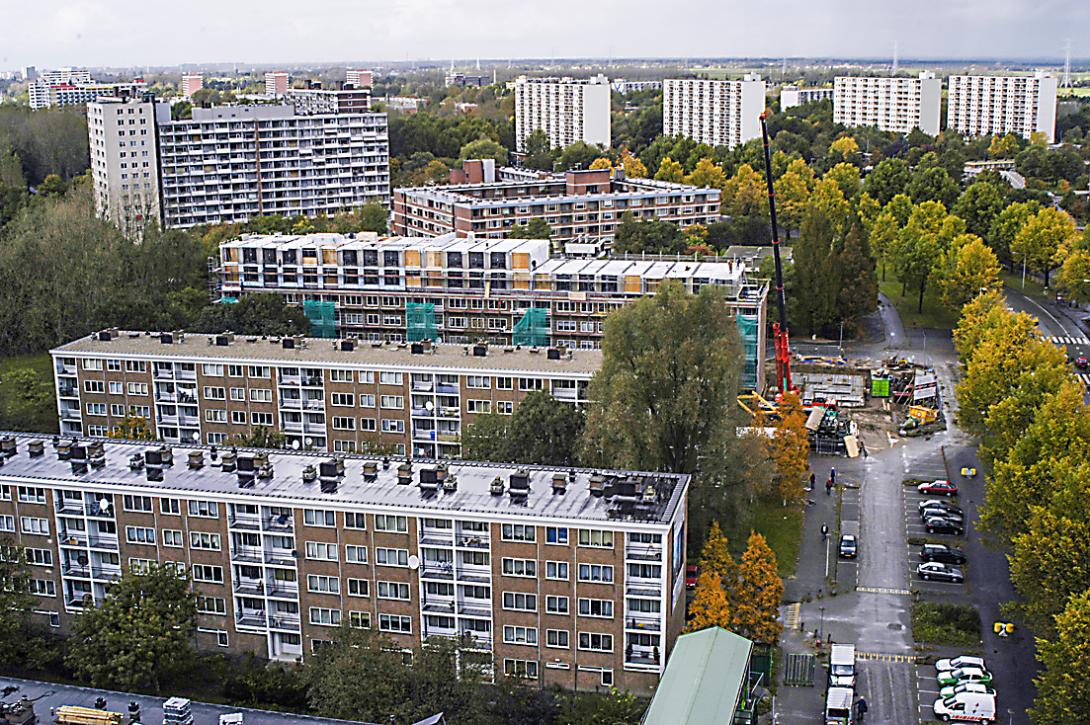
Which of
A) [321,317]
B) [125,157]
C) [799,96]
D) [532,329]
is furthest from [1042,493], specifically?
[799,96]

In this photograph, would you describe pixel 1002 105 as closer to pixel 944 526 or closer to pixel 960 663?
pixel 944 526

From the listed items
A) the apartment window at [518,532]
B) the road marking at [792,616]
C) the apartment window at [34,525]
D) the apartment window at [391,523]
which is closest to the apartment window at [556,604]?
the apartment window at [518,532]

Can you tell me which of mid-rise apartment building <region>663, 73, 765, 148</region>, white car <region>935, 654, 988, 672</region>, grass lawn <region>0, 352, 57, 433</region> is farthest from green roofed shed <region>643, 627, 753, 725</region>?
mid-rise apartment building <region>663, 73, 765, 148</region>

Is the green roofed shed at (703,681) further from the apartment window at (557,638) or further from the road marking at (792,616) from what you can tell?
the road marking at (792,616)

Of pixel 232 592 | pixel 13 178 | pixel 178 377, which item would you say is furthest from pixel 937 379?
pixel 13 178

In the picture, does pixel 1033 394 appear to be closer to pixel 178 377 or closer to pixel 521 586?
pixel 521 586
